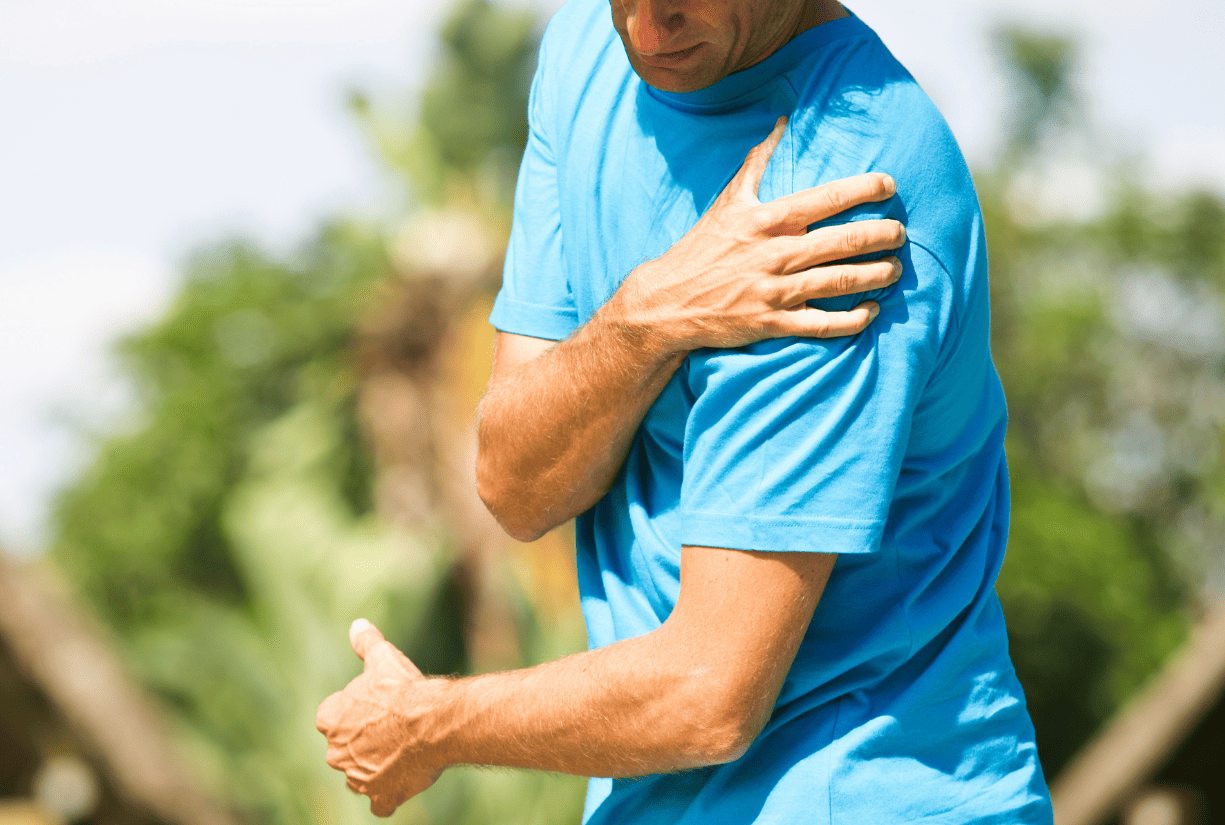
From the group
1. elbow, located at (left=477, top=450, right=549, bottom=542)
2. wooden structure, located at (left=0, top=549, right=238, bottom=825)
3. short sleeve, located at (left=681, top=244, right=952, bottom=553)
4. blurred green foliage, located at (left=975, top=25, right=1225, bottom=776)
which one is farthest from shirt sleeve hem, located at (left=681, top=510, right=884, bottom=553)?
blurred green foliage, located at (left=975, top=25, right=1225, bottom=776)

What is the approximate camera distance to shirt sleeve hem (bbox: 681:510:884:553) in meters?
1.14

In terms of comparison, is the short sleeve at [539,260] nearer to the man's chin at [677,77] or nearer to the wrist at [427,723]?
the man's chin at [677,77]

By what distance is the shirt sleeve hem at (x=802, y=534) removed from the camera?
1143 mm

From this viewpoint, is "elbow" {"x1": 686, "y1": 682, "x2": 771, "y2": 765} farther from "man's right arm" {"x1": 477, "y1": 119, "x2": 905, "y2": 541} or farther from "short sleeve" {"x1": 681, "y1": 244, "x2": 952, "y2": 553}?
"man's right arm" {"x1": 477, "y1": 119, "x2": 905, "y2": 541}

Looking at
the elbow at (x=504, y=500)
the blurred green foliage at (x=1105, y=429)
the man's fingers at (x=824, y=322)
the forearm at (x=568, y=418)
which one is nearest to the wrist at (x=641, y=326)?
the forearm at (x=568, y=418)

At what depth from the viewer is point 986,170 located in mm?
22062

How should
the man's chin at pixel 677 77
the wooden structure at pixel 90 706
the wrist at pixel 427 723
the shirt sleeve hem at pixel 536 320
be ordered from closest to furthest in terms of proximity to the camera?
1. the man's chin at pixel 677 77
2. the wrist at pixel 427 723
3. the shirt sleeve hem at pixel 536 320
4. the wooden structure at pixel 90 706

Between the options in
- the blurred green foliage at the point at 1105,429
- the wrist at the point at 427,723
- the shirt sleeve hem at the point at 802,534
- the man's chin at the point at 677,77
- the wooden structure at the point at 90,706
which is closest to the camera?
the shirt sleeve hem at the point at 802,534

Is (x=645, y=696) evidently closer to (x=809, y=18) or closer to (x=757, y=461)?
(x=757, y=461)

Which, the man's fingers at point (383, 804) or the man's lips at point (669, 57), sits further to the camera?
the man's fingers at point (383, 804)

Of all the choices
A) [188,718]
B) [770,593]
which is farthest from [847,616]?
[188,718]

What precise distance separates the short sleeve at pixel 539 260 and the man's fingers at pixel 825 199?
38cm

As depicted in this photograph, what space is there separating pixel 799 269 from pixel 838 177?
0.11 m

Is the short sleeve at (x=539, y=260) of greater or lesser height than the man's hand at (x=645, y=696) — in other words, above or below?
above
